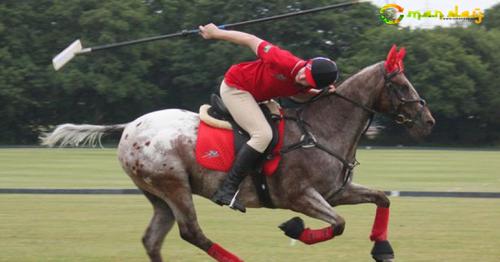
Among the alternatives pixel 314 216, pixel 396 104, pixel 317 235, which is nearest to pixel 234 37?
pixel 396 104

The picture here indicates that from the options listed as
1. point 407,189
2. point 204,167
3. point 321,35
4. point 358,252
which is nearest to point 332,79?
point 204,167

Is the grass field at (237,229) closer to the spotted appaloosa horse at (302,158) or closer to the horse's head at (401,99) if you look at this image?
the spotted appaloosa horse at (302,158)

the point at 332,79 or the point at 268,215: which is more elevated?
the point at 332,79

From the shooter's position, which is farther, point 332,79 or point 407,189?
point 407,189

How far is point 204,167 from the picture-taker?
7.89 metres

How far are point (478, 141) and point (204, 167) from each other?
141ft

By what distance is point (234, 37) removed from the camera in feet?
25.8

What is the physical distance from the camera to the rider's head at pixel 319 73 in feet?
24.9

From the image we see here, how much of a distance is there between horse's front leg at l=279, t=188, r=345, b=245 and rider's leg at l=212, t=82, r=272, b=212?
425 millimetres

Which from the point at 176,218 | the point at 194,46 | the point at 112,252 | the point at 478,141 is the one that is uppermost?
the point at 176,218

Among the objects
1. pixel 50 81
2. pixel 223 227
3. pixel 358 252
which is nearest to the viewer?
pixel 358 252

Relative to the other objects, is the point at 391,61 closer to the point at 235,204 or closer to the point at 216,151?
the point at 216,151

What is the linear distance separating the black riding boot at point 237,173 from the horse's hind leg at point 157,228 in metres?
0.67

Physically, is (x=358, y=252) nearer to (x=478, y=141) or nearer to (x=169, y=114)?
(x=169, y=114)
